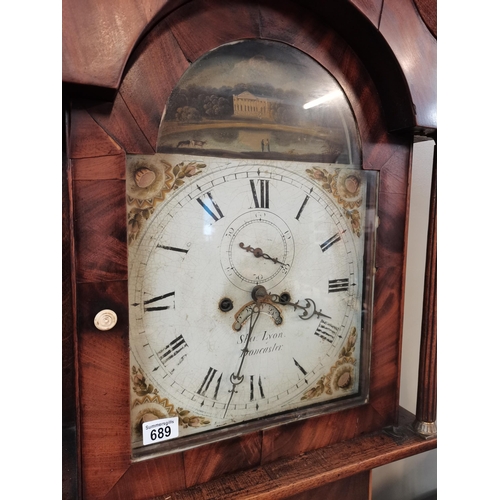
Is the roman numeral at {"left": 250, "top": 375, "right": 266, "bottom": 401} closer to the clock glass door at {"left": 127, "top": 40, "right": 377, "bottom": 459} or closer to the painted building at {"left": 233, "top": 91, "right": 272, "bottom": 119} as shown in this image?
the clock glass door at {"left": 127, "top": 40, "right": 377, "bottom": 459}

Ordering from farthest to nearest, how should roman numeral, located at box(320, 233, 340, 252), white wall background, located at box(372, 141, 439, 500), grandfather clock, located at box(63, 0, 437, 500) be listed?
1. white wall background, located at box(372, 141, 439, 500)
2. roman numeral, located at box(320, 233, 340, 252)
3. grandfather clock, located at box(63, 0, 437, 500)

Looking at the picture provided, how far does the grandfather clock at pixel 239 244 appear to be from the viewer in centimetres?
59

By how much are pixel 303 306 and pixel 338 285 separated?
0.09 m

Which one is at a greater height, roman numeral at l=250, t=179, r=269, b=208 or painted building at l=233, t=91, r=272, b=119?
painted building at l=233, t=91, r=272, b=119

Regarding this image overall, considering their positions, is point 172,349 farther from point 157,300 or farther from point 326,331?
point 326,331

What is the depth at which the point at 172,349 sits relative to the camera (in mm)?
686

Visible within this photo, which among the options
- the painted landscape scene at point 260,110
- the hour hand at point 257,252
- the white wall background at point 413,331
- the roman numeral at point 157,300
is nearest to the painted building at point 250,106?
the painted landscape scene at point 260,110

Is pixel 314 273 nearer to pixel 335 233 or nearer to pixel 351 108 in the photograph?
pixel 335 233

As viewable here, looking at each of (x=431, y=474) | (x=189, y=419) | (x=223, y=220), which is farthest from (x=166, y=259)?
(x=431, y=474)

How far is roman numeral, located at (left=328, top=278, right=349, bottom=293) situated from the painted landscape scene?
0.24m

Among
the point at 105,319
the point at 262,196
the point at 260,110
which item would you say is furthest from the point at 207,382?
the point at 260,110

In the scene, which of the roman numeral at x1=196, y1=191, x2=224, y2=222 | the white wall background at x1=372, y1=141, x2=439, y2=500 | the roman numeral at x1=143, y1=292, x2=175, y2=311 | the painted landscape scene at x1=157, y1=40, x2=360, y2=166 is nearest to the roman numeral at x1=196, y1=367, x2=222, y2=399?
the roman numeral at x1=143, y1=292, x2=175, y2=311

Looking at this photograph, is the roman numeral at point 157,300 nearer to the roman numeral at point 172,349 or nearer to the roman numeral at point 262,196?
the roman numeral at point 172,349

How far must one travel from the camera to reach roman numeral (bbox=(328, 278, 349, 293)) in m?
0.82
